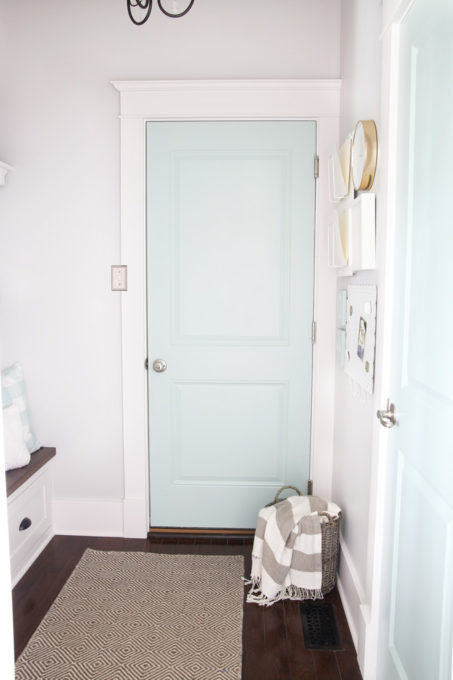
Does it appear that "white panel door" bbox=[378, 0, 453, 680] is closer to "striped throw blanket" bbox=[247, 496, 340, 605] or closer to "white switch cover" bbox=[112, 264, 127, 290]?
"striped throw blanket" bbox=[247, 496, 340, 605]

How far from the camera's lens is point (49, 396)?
103 inches

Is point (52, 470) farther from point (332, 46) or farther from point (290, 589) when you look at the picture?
point (332, 46)

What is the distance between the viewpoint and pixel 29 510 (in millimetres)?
2402

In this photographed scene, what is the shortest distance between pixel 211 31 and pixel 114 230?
103cm

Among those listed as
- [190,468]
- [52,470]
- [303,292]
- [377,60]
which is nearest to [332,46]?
[377,60]

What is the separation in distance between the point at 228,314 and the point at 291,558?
3.71 ft

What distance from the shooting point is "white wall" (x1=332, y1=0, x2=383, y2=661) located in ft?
Result: 5.80

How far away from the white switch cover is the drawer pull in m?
1.15

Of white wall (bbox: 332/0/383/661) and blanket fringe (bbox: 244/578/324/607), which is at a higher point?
white wall (bbox: 332/0/383/661)

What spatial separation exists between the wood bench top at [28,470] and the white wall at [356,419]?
1.41m

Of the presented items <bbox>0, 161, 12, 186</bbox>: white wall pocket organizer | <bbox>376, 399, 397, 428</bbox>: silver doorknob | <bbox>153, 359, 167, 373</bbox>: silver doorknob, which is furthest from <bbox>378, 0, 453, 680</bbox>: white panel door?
<bbox>0, 161, 12, 186</bbox>: white wall pocket organizer

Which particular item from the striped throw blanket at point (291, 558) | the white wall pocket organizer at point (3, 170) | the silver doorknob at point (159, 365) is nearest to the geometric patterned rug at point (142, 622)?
the striped throw blanket at point (291, 558)

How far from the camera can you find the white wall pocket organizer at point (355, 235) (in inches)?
66.6

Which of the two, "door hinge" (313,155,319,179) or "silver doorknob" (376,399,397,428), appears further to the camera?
"door hinge" (313,155,319,179)
